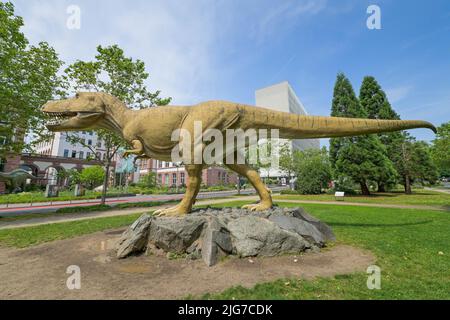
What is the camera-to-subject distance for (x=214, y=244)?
4559 mm

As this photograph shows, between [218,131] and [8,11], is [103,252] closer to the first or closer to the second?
[218,131]

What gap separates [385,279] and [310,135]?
348cm

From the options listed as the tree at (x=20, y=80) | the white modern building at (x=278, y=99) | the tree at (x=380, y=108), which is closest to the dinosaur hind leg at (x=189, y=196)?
the tree at (x=20, y=80)

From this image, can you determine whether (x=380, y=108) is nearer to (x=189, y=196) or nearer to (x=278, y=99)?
(x=189, y=196)

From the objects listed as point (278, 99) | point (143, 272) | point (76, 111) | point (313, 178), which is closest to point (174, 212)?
point (143, 272)

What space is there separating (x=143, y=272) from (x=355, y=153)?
24052 mm

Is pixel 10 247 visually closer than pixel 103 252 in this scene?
No

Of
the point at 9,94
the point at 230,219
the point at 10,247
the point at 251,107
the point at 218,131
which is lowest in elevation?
the point at 10,247

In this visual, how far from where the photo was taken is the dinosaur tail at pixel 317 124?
5.56 m

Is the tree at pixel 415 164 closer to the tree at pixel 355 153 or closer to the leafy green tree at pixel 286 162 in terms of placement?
the tree at pixel 355 153

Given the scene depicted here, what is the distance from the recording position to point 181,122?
5.59 m

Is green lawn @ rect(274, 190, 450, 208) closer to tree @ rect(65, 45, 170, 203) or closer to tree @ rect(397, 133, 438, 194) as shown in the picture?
tree @ rect(397, 133, 438, 194)

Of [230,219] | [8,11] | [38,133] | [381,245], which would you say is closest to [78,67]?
[8,11]
